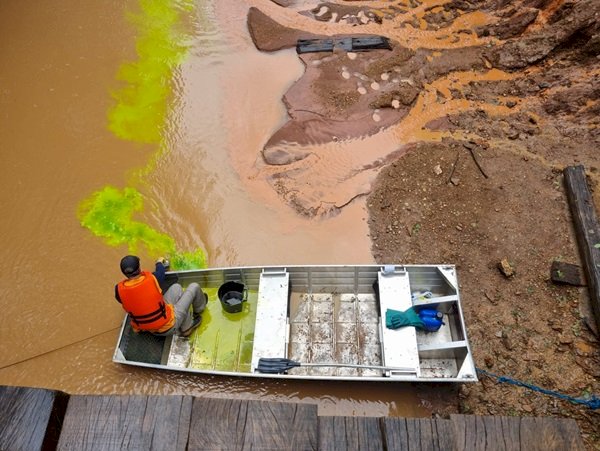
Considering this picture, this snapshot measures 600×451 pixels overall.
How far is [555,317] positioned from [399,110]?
5282mm

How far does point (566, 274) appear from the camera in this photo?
7492 mm

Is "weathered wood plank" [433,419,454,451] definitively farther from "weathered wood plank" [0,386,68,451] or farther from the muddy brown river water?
the muddy brown river water

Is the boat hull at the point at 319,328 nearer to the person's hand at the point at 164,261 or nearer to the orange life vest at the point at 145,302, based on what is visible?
the person's hand at the point at 164,261

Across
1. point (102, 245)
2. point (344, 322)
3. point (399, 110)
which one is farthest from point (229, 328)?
point (399, 110)

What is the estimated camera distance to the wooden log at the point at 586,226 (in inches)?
284

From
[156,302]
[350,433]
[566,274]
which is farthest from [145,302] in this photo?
[566,274]

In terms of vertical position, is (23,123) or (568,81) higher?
(568,81)

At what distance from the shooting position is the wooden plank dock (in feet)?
5.20

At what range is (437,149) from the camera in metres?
9.44

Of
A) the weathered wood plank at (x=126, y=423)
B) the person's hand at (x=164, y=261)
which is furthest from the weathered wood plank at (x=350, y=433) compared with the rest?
the person's hand at (x=164, y=261)

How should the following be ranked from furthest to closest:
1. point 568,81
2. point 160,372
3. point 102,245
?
point 568,81
point 102,245
point 160,372

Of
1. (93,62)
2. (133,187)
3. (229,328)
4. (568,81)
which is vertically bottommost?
(229,328)

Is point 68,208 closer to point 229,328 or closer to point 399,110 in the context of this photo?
point 229,328

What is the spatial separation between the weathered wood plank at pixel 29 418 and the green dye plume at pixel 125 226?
6.59 m
